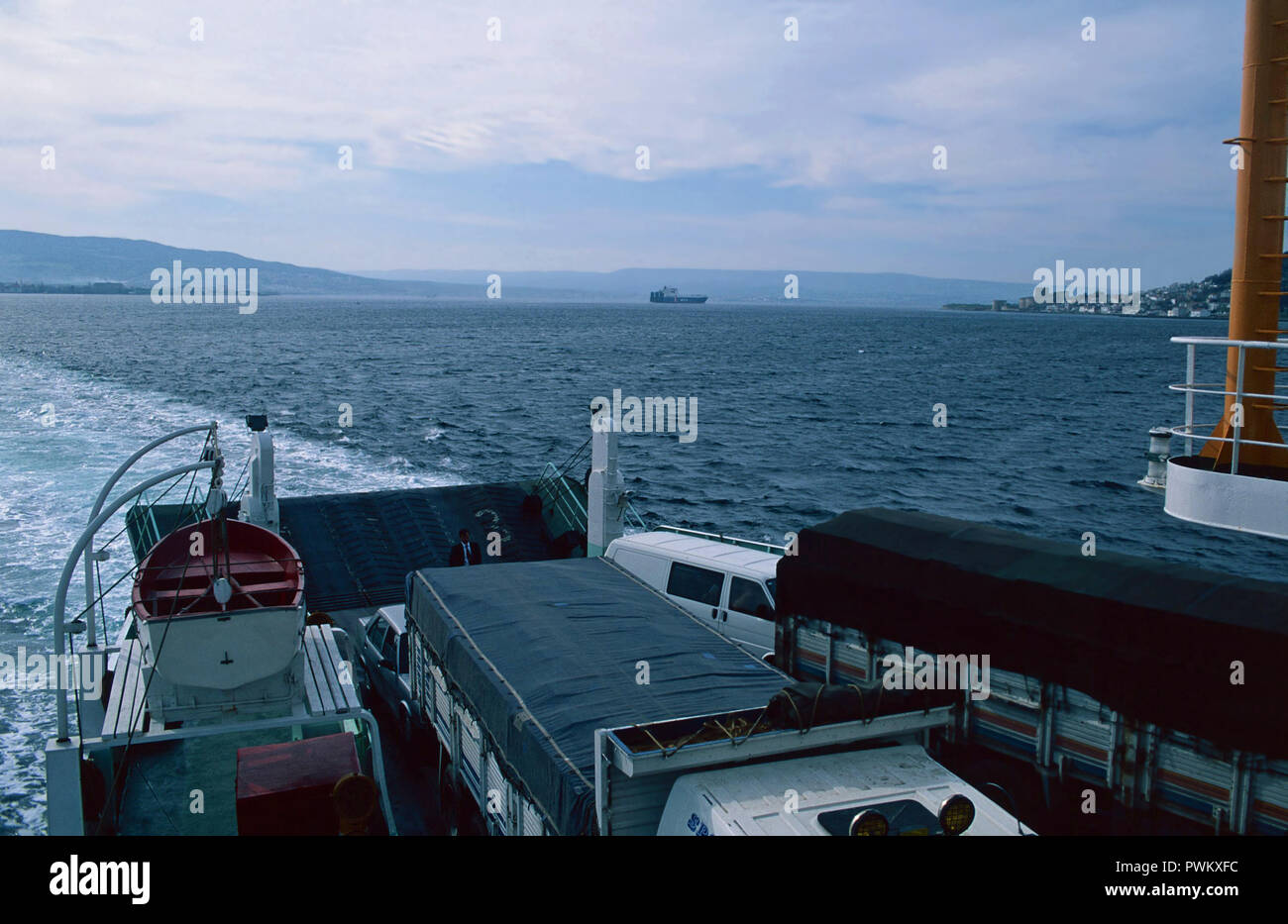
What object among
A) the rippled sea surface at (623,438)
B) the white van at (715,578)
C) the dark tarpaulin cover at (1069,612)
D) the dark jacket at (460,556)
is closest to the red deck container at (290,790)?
the dark tarpaulin cover at (1069,612)

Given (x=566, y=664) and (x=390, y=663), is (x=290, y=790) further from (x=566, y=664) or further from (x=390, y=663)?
(x=390, y=663)

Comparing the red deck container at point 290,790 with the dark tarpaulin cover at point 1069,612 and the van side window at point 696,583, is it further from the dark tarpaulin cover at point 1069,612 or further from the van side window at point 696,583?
the van side window at point 696,583

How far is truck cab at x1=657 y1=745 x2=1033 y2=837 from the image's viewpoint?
6312mm

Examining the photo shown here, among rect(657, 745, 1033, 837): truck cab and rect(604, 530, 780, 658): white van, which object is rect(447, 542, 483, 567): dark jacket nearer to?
rect(604, 530, 780, 658): white van

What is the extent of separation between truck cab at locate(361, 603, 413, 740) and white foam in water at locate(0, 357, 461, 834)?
4.42 meters

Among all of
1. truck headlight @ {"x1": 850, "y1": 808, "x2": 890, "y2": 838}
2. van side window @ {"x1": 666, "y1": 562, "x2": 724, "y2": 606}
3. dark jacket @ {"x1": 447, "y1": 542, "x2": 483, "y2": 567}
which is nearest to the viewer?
truck headlight @ {"x1": 850, "y1": 808, "x2": 890, "y2": 838}

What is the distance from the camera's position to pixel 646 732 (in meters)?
6.97

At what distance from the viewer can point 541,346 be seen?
419 ft

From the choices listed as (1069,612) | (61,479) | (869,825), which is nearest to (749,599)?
(1069,612)

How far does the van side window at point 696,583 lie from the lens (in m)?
14.5

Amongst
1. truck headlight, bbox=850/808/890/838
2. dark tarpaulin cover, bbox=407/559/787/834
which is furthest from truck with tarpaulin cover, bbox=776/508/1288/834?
truck headlight, bbox=850/808/890/838

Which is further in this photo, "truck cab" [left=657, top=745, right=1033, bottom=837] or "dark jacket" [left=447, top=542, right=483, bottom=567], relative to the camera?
"dark jacket" [left=447, top=542, right=483, bottom=567]

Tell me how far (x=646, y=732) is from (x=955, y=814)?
82.2 inches

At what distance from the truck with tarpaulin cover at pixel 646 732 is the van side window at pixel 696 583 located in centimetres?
294
